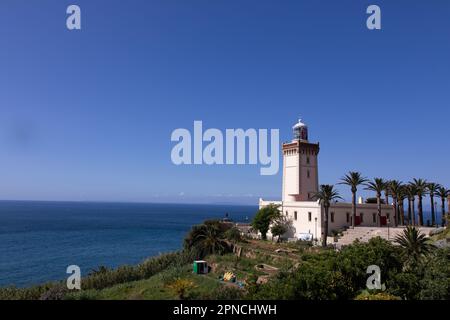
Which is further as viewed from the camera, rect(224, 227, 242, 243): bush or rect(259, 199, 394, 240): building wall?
rect(224, 227, 242, 243): bush

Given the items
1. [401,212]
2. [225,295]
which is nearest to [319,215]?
[401,212]

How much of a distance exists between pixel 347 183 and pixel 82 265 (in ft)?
132

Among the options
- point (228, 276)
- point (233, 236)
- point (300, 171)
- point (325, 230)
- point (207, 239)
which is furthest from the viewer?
point (300, 171)

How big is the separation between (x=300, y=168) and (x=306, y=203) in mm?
5578

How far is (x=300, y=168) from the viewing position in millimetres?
47312

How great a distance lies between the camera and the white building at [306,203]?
42.5 meters

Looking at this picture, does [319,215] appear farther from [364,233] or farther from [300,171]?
[300,171]

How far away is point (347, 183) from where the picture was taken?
43.3 metres

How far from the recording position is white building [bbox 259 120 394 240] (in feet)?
139

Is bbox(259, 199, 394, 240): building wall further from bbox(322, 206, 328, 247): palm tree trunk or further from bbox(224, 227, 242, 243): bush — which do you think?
bbox(224, 227, 242, 243): bush

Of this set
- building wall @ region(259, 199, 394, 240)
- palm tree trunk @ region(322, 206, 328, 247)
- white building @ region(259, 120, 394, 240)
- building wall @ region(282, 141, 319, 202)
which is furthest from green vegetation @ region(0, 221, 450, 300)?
building wall @ region(282, 141, 319, 202)

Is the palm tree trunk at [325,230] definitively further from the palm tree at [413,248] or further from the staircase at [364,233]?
the palm tree at [413,248]
